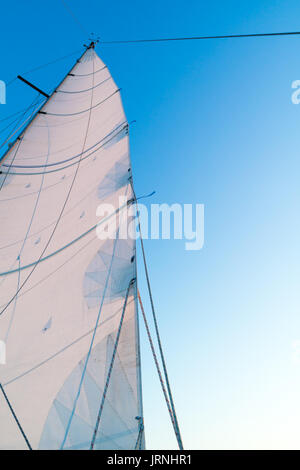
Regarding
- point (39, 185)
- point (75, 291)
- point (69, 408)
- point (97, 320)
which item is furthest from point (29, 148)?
point (69, 408)

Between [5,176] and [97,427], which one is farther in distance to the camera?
[5,176]

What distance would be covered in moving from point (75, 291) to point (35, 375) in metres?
1.25

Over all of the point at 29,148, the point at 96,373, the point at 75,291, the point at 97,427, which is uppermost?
the point at 29,148

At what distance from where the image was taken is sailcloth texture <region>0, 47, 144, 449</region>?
10.6ft

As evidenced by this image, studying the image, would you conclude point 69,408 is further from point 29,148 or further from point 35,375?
point 29,148

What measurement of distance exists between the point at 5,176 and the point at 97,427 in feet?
14.6

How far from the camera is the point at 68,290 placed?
173 inches

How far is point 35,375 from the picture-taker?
344 cm

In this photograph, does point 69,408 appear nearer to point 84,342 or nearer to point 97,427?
point 97,427

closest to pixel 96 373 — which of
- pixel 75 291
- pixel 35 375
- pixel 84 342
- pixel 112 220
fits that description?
pixel 84 342

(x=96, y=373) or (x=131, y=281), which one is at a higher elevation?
(x=131, y=281)

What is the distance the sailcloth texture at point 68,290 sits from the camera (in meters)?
3.25
